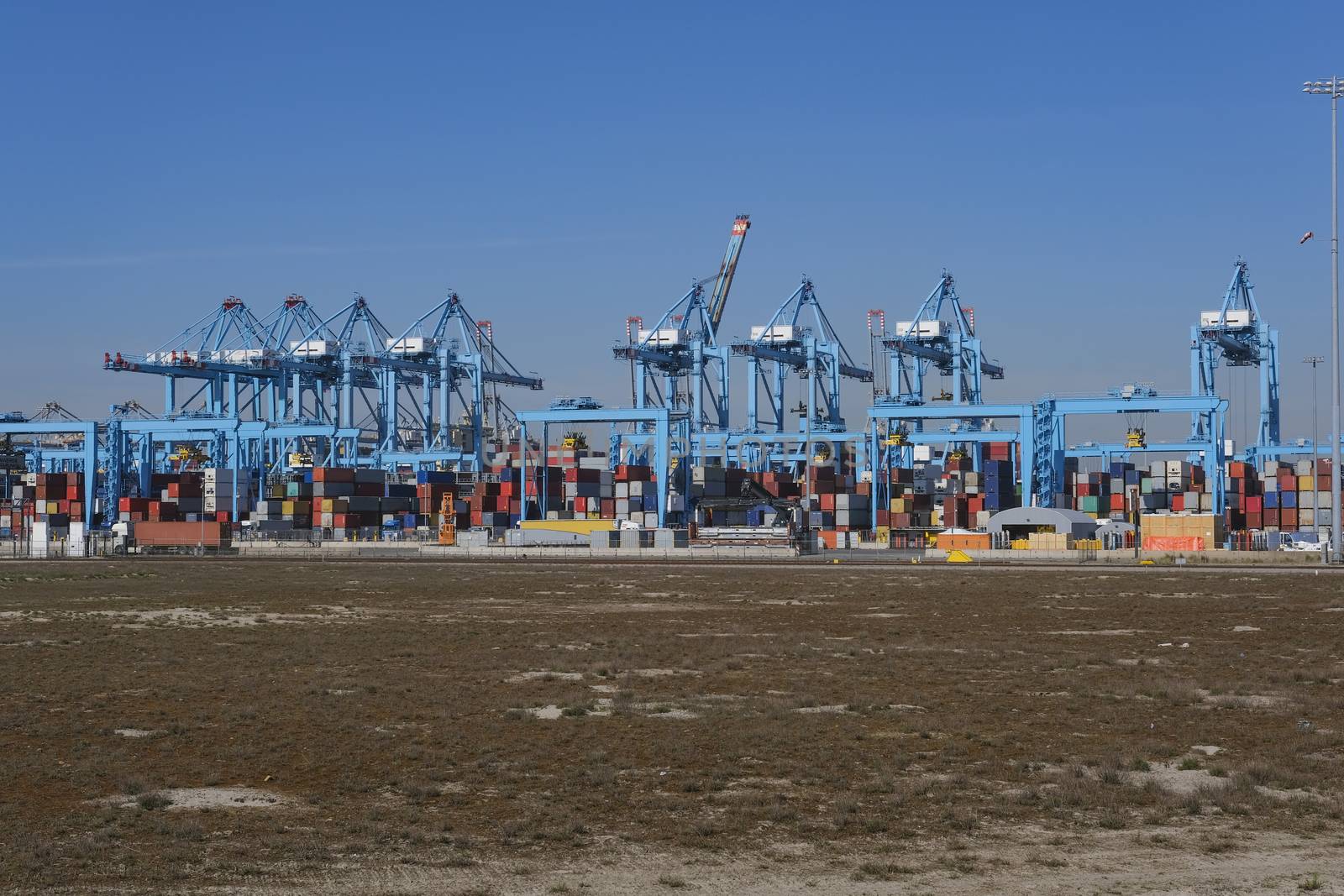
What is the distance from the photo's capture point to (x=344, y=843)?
12.4 m

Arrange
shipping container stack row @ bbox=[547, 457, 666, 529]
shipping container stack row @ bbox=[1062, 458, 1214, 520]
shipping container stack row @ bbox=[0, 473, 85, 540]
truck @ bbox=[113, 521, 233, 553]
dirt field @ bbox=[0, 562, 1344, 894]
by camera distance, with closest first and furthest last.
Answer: dirt field @ bbox=[0, 562, 1344, 894] < truck @ bbox=[113, 521, 233, 553] < shipping container stack row @ bbox=[547, 457, 666, 529] < shipping container stack row @ bbox=[1062, 458, 1214, 520] < shipping container stack row @ bbox=[0, 473, 85, 540]

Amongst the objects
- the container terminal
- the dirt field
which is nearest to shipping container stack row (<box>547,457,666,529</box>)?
the container terminal

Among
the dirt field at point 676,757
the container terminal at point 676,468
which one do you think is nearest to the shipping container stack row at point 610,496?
the container terminal at point 676,468

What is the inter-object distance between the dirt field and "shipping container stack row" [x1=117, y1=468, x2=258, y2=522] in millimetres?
80594

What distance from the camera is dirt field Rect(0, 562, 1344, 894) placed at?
11.7 metres

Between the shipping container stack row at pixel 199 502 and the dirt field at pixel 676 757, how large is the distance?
8059 cm

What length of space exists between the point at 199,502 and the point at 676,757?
348 ft

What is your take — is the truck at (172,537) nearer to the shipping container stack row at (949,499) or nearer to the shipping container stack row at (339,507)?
the shipping container stack row at (339,507)

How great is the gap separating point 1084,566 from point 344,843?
53.9 meters

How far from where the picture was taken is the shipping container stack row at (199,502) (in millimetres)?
110688

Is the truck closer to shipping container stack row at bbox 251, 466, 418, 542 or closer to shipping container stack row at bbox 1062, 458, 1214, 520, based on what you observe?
shipping container stack row at bbox 251, 466, 418, 542

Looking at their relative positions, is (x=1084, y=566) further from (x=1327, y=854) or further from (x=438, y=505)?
(x=438, y=505)

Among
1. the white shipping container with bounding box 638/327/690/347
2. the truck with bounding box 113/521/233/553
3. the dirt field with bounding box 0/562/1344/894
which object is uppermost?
the white shipping container with bounding box 638/327/690/347

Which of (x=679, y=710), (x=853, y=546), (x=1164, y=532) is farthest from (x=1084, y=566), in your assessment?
(x=679, y=710)
